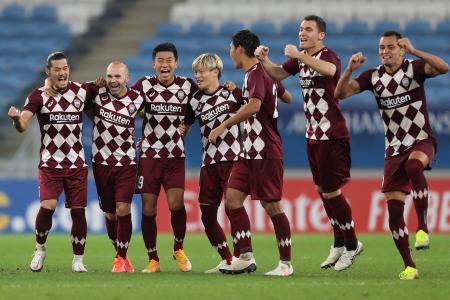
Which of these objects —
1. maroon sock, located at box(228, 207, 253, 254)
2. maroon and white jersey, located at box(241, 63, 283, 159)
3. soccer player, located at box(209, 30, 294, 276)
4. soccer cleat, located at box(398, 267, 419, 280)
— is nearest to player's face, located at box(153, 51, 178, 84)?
soccer player, located at box(209, 30, 294, 276)

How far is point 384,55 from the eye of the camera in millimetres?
10789

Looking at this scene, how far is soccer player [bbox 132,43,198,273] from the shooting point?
1177 centimetres

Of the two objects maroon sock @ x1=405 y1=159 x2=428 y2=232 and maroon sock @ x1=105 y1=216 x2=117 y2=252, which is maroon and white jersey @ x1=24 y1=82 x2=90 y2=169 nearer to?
maroon sock @ x1=105 y1=216 x2=117 y2=252

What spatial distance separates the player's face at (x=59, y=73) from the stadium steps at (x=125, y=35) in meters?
14.5

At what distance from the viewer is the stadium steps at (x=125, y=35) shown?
88.7ft

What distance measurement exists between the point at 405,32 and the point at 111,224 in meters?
14.8

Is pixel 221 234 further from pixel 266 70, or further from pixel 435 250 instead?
pixel 435 250

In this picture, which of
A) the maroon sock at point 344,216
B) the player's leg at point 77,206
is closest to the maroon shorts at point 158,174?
the player's leg at point 77,206

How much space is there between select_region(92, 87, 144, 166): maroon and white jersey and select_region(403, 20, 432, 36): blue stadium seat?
48.5ft

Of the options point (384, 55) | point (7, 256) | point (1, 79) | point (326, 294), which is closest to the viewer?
point (326, 294)

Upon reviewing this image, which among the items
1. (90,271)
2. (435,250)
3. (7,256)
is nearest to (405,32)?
(435,250)

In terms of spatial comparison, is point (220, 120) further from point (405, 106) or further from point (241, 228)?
point (405, 106)

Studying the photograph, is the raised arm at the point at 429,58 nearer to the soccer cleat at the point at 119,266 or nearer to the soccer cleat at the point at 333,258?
the soccer cleat at the point at 333,258

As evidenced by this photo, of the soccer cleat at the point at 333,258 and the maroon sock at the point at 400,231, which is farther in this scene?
the soccer cleat at the point at 333,258
